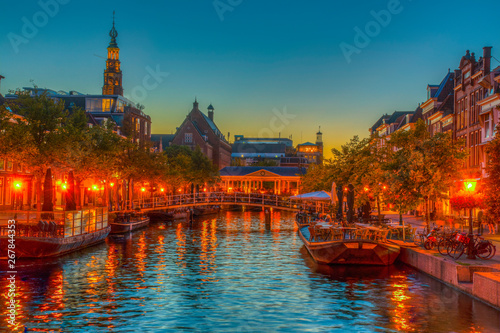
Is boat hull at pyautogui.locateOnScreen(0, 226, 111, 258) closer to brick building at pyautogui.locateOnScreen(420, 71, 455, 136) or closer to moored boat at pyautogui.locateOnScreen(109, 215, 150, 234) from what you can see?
moored boat at pyautogui.locateOnScreen(109, 215, 150, 234)

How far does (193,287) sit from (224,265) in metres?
8.29

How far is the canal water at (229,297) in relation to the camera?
68.8 ft

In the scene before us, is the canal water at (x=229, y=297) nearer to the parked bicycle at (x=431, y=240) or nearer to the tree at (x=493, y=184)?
the parked bicycle at (x=431, y=240)

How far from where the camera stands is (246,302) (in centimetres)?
2508

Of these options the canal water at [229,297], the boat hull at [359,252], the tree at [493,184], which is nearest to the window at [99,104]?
the canal water at [229,297]

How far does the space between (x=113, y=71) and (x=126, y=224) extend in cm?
11234

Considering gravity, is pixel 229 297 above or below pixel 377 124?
below

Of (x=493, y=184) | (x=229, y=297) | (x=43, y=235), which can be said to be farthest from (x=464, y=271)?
(x=43, y=235)

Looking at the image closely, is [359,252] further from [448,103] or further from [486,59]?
[448,103]

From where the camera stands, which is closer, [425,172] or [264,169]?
[425,172]

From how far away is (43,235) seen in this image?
37719 millimetres

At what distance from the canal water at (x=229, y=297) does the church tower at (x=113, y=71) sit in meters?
127

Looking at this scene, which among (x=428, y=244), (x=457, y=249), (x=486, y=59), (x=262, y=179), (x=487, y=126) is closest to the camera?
(x=457, y=249)

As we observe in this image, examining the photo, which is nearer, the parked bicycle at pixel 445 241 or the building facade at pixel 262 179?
the parked bicycle at pixel 445 241
